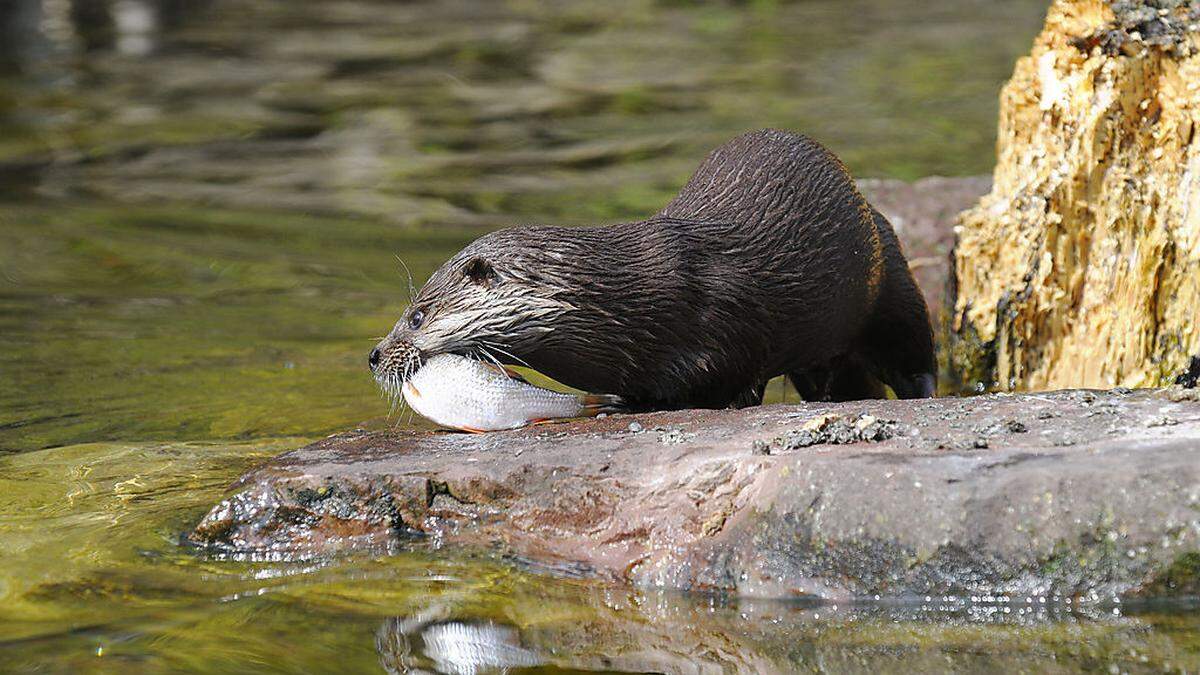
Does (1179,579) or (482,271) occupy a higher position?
(482,271)

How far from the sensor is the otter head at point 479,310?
14.9 ft

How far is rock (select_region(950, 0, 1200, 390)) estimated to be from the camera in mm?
4996

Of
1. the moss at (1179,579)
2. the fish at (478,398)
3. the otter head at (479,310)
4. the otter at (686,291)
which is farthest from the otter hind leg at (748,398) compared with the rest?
the moss at (1179,579)

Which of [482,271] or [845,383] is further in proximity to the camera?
[845,383]

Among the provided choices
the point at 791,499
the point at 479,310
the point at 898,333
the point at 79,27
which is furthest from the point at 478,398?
the point at 79,27

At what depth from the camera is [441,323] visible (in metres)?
4.62

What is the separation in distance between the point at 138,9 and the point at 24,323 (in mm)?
10017

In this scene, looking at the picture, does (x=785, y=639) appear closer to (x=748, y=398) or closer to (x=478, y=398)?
(x=478, y=398)

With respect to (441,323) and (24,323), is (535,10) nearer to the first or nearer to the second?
(24,323)

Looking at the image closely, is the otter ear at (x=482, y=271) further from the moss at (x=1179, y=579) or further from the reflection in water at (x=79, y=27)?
the reflection in water at (x=79, y=27)

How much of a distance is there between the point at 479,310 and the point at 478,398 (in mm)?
230

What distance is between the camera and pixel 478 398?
14.7 feet

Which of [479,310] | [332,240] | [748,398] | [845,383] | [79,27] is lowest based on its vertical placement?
[79,27]

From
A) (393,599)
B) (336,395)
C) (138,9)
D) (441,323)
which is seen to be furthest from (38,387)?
(138,9)
